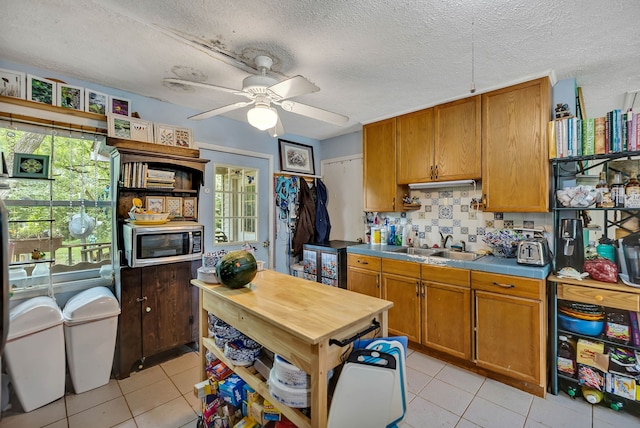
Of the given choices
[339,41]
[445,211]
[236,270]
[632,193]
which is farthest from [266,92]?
[632,193]

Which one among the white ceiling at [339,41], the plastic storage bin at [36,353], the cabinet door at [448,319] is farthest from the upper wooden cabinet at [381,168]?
the plastic storage bin at [36,353]

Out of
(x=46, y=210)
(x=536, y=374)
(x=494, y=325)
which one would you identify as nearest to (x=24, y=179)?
(x=46, y=210)

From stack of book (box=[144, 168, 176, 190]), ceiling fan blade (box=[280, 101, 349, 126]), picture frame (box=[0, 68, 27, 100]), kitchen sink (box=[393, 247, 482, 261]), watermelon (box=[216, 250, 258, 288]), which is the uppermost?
picture frame (box=[0, 68, 27, 100])

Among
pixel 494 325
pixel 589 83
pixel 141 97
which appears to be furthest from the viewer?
pixel 141 97

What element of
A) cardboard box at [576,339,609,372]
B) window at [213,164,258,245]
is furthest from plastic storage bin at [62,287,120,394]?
cardboard box at [576,339,609,372]

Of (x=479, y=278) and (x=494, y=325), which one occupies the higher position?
(x=479, y=278)

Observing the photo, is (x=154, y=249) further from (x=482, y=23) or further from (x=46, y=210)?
(x=482, y=23)

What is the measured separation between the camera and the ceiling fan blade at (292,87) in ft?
5.23

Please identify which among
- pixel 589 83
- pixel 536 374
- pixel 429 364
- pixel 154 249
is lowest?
pixel 429 364

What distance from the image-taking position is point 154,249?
238 cm

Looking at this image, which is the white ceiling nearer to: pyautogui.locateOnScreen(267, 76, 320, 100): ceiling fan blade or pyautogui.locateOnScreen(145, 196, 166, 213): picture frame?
pyautogui.locateOnScreen(267, 76, 320, 100): ceiling fan blade

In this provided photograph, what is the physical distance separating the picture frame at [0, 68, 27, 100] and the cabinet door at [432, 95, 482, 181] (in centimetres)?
342

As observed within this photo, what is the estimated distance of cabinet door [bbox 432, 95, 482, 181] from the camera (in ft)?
8.51

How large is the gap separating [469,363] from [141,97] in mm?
3817
